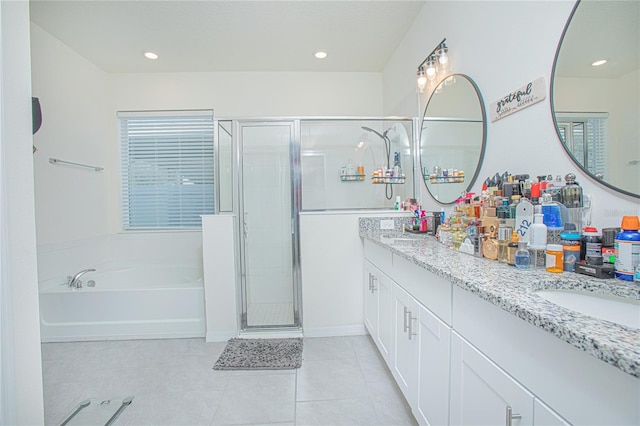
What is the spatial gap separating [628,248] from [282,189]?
7.05 feet

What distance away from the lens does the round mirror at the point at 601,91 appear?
2.85 feet

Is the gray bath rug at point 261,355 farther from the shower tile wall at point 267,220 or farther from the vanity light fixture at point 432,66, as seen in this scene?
the vanity light fixture at point 432,66

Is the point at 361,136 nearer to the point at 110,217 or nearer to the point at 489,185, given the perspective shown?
the point at 489,185

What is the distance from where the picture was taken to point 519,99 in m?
1.29

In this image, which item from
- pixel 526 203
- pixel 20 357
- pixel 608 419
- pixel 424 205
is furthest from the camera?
pixel 424 205

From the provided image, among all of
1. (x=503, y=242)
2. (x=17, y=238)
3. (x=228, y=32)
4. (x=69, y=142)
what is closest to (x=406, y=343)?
(x=503, y=242)

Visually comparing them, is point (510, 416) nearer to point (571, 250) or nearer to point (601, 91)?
point (571, 250)

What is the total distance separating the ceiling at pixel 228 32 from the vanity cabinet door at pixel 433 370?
2402mm

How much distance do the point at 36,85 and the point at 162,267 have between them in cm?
207

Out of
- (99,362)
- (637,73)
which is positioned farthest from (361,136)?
(99,362)

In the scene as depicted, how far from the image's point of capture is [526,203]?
111 centimetres

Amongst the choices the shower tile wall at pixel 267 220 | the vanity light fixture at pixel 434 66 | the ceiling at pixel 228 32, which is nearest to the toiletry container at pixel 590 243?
the vanity light fixture at pixel 434 66

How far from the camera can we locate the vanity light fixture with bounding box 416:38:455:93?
1.89 meters

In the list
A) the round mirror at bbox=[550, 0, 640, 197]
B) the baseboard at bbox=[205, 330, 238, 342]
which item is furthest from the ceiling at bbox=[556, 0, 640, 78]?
the baseboard at bbox=[205, 330, 238, 342]
